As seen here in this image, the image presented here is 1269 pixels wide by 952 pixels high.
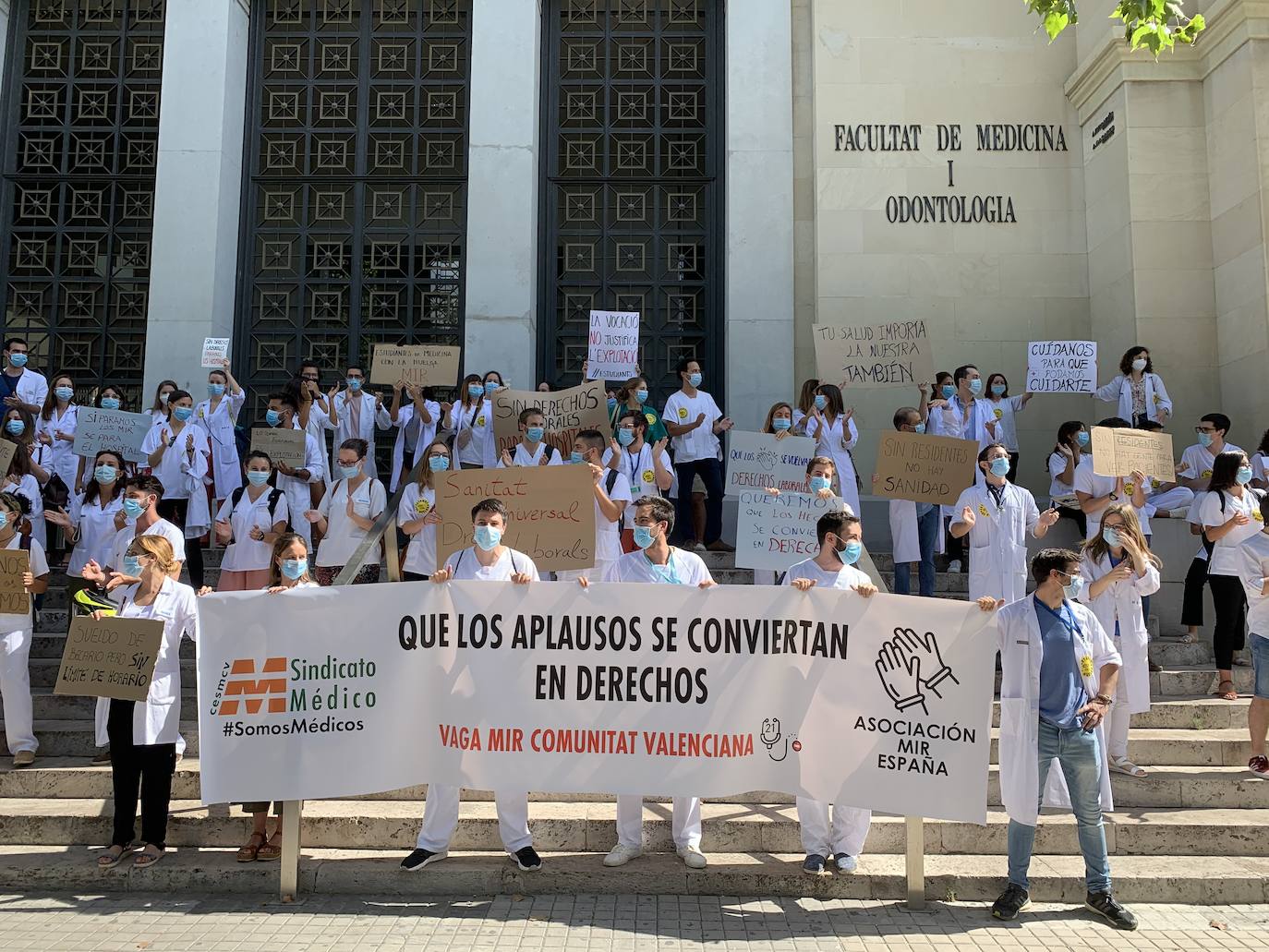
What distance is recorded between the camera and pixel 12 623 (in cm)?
746

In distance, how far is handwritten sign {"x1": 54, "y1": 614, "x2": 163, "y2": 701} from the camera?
615cm

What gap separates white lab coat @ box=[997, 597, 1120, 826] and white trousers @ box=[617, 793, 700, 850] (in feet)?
5.82

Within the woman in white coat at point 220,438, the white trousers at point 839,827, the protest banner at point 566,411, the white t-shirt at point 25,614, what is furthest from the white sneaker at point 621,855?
the woman in white coat at point 220,438

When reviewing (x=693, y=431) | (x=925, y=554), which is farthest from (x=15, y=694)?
(x=925, y=554)

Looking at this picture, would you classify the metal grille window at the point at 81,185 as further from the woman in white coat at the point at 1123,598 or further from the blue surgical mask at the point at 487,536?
the woman in white coat at the point at 1123,598

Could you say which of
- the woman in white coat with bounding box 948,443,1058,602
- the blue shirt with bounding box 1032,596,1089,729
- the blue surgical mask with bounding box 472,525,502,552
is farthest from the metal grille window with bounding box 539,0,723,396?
the blue shirt with bounding box 1032,596,1089,729

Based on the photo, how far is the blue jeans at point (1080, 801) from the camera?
568cm

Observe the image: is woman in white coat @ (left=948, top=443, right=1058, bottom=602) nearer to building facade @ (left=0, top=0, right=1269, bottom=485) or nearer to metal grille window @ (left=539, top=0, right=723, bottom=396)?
building facade @ (left=0, top=0, right=1269, bottom=485)

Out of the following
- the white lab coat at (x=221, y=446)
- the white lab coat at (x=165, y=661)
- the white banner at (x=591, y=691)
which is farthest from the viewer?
the white lab coat at (x=221, y=446)

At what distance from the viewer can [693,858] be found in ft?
20.1

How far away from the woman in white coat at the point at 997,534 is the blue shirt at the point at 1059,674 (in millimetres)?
2529

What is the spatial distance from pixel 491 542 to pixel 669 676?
1390mm

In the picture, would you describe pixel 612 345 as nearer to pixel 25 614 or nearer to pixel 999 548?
pixel 999 548

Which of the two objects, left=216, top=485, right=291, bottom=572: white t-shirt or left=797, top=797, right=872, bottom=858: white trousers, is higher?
left=216, top=485, right=291, bottom=572: white t-shirt
